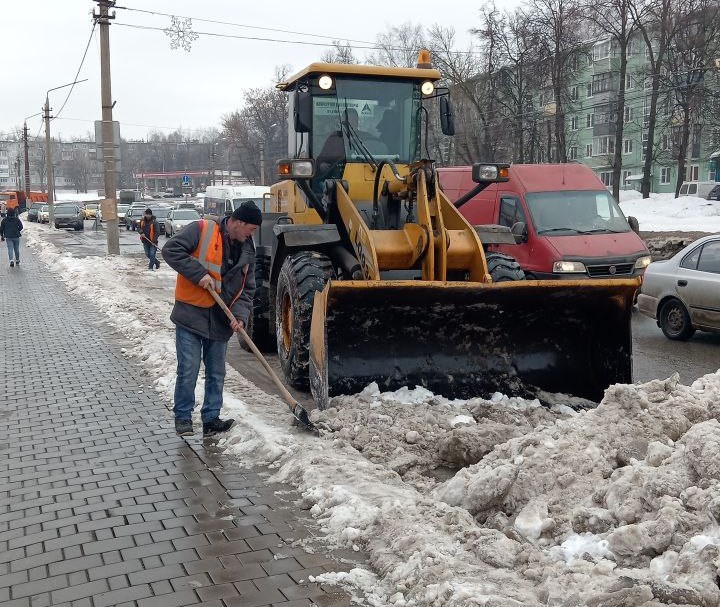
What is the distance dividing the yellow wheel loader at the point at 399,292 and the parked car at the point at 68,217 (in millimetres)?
42163

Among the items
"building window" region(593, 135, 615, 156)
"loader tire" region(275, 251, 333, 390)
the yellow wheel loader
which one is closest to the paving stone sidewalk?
"loader tire" region(275, 251, 333, 390)

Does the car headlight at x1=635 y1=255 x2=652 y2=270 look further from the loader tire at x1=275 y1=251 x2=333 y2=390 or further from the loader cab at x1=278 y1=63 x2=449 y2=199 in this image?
the loader tire at x1=275 y1=251 x2=333 y2=390

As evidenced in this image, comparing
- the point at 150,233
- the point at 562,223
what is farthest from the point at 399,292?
the point at 150,233

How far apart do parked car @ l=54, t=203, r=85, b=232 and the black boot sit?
1740 inches

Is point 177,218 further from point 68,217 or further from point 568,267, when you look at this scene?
point 568,267

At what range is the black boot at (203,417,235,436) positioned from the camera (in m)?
6.17

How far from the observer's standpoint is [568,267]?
471 inches

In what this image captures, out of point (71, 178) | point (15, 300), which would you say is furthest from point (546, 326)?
point (71, 178)

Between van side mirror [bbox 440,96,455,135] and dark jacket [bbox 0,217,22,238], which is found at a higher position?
van side mirror [bbox 440,96,455,135]

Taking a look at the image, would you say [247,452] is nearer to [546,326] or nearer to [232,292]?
[232,292]

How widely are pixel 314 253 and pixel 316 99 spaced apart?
1.91 meters

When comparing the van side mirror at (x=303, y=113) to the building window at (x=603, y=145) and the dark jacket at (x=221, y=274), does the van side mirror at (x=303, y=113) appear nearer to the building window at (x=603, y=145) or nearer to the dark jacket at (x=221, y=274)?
the dark jacket at (x=221, y=274)

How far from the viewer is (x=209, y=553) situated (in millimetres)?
4148

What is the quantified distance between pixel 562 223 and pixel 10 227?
623 inches
